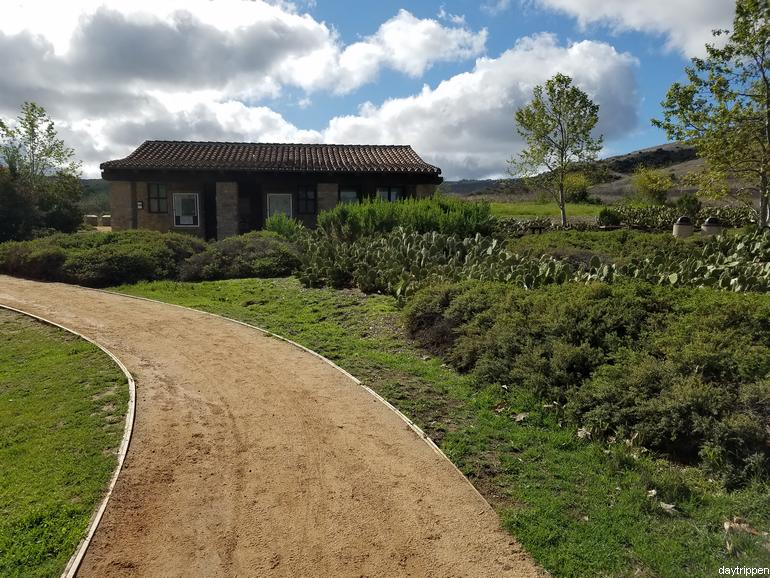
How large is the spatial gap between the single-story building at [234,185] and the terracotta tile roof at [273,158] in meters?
0.04

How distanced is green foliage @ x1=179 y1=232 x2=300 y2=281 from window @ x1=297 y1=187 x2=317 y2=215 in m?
7.89

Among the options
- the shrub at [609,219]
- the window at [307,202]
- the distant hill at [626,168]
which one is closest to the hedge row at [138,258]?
the window at [307,202]

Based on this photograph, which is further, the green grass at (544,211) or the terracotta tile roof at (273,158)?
the green grass at (544,211)

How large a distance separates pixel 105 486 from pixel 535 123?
82.0ft

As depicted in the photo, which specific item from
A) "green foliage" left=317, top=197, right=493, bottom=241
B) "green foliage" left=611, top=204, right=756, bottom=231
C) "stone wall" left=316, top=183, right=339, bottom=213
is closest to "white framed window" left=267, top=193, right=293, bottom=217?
"stone wall" left=316, top=183, right=339, bottom=213

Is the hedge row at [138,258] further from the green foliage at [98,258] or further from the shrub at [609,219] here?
the shrub at [609,219]

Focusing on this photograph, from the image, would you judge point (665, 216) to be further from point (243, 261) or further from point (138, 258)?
point (138, 258)

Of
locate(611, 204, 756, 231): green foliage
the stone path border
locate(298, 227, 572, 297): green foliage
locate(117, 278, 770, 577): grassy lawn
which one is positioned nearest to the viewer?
locate(117, 278, 770, 577): grassy lawn

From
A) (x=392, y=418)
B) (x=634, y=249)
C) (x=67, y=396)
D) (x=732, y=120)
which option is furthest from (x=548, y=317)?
(x=732, y=120)

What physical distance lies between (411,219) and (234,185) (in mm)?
10209

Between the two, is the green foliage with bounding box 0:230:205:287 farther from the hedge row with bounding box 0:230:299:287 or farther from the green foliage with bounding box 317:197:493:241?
the green foliage with bounding box 317:197:493:241

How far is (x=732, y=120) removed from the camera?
14.1 metres

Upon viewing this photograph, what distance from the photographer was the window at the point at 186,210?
22.8m

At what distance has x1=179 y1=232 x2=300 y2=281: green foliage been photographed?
1434 centimetres
